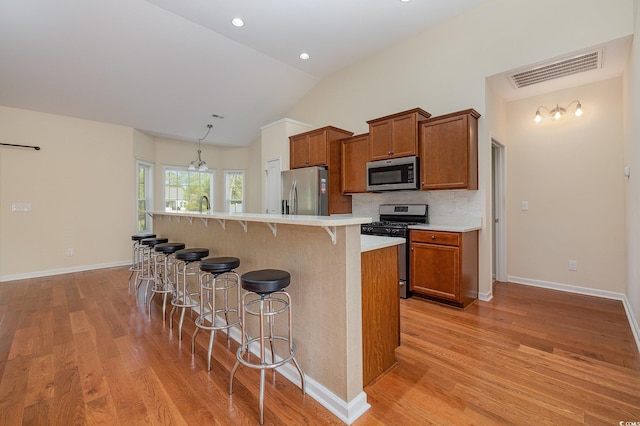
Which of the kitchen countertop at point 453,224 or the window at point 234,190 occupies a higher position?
the window at point 234,190

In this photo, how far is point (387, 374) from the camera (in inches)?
75.7

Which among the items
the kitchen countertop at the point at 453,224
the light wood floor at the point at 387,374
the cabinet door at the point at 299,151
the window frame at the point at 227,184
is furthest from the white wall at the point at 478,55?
the window frame at the point at 227,184

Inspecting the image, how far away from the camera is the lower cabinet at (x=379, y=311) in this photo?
178 cm

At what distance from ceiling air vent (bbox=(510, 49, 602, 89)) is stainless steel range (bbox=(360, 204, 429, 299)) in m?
1.94

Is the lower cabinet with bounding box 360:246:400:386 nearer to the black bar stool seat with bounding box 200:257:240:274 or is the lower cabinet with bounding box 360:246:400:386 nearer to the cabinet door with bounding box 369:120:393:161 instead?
the black bar stool seat with bounding box 200:257:240:274

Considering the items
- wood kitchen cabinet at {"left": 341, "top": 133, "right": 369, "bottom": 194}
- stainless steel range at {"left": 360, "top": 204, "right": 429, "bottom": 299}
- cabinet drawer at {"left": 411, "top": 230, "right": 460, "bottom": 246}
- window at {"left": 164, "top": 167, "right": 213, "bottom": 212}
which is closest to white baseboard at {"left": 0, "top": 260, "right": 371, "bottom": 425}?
stainless steel range at {"left": 360, "top": 204, "right": 429, "bottom": 299}

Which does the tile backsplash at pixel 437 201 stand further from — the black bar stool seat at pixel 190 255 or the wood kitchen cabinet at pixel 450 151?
the black bar stool seat at pixel 190 255

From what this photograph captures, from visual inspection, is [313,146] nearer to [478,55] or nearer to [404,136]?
[404,136]

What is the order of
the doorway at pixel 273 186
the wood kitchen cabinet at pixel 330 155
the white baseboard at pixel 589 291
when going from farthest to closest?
the doorway at pixel 273 186 < the wood kitchen cabinet at pixel 330 155 < the white baseboard at pixel 589 291

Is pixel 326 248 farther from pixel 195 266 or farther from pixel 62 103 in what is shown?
pixel 62 103

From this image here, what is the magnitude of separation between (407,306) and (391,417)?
181cm

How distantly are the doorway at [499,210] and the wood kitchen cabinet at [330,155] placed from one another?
7.41 feet

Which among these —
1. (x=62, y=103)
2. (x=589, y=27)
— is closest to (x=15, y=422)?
(x=62, y=103)

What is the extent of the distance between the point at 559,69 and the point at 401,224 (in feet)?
8.34
